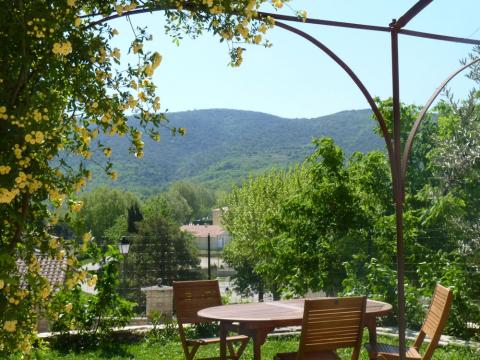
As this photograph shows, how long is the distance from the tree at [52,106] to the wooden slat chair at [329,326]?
5.12 ft

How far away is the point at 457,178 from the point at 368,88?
A: 10.9ft

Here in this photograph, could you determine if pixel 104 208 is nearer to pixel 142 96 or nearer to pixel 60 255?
pixel 142 96

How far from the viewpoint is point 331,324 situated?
13.9 feet

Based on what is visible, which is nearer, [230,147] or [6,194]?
[6,194]

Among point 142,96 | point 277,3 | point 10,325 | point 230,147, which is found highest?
point 230,147

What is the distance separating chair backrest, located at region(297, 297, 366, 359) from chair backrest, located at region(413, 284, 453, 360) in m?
0.63

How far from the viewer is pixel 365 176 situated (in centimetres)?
909

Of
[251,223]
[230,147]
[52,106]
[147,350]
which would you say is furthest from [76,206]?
[230,147]

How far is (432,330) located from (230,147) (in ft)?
314

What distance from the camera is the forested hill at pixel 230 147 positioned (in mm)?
87144

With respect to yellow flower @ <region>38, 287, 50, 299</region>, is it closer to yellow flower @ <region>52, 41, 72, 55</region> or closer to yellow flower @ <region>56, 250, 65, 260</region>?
yellow flower @ <region>56, 250, 65, 260</region>

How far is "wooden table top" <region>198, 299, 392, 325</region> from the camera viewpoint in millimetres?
4402

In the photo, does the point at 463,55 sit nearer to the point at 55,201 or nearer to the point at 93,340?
the point at 93,340

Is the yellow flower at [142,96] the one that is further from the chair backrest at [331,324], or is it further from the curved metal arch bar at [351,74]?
the chair backrest at [331,324]
